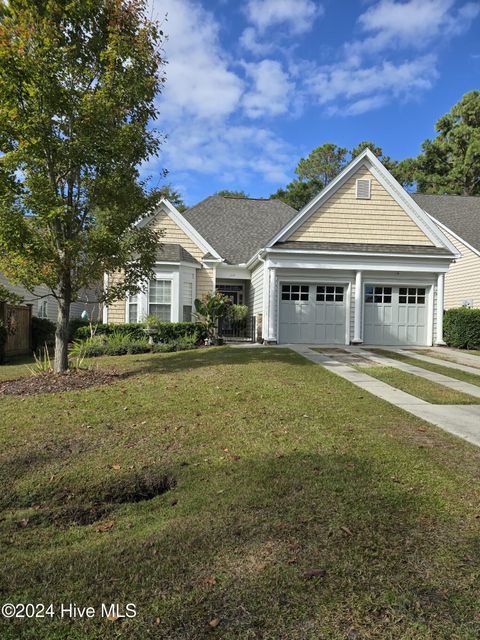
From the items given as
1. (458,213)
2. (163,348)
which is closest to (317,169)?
(458,213)

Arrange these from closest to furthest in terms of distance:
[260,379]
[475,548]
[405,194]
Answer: [475,548] < [260,379] < [405,194]

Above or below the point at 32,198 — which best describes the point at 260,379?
below

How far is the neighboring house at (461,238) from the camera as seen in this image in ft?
68.6

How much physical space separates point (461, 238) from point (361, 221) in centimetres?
776

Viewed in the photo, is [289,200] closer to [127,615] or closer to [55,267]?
[55,267]

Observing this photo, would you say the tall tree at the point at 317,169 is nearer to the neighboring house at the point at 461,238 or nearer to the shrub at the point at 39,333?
the neighboring house at the point at 461,238

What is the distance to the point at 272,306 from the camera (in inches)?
632

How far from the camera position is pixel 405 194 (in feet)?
53.5

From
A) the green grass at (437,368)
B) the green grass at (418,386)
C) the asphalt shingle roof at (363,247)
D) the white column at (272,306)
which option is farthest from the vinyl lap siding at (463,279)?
the green grass at (418,386)

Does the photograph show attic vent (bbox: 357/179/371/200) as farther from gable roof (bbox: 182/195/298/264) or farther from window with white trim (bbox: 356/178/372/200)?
gable roof (bbox: 182/195/298/264)

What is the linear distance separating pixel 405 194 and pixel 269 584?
53.0 ft

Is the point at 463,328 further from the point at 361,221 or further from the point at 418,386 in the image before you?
the point at 418,386

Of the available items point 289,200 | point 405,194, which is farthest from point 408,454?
point 289,200

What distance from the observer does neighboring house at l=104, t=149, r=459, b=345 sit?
1611cm
